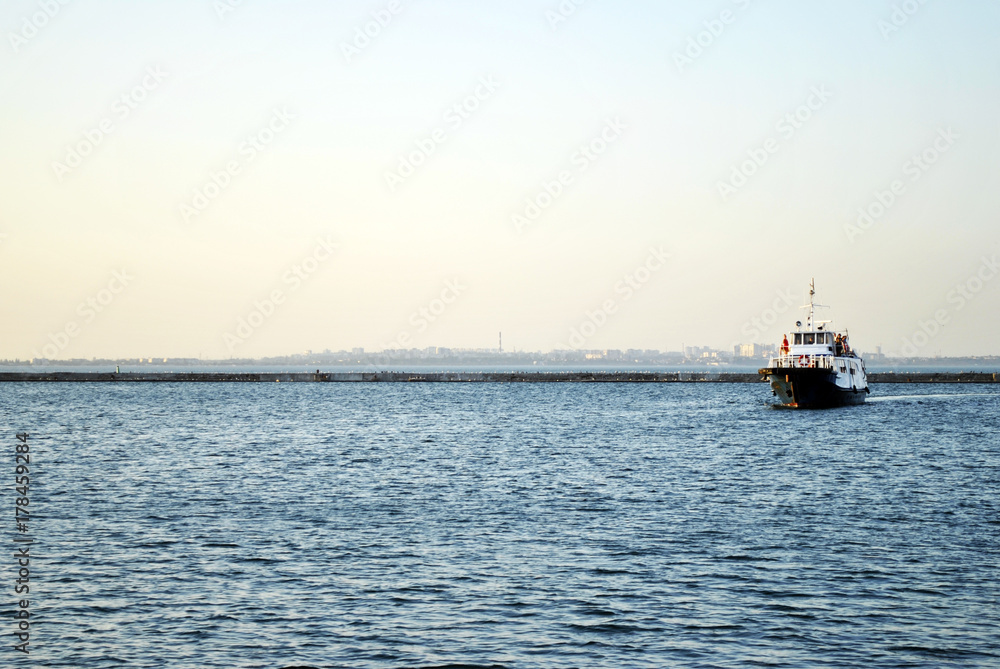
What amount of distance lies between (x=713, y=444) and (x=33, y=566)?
1608 inches

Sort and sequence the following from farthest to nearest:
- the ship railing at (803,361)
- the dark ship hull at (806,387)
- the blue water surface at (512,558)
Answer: the ship railing at (803,361) < the dark ship hull at (806,387) < the blue water surface at (512,558)

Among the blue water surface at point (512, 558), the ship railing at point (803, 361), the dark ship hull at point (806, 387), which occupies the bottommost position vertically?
the blue water surface at point (512, 558)

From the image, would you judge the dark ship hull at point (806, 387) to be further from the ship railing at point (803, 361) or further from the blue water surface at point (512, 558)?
the blue water surface at point (512, 558)

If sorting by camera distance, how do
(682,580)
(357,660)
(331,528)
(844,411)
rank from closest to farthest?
(357,660) < (682,580) < (331,528) < (844,411)

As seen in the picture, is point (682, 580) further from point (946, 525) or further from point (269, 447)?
point (269, 447)

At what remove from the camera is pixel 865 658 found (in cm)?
1574

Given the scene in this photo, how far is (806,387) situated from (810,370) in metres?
2.41

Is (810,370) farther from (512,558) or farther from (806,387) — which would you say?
(512,558)

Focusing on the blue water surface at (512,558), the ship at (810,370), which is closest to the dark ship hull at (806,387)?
the ship at (810,370)

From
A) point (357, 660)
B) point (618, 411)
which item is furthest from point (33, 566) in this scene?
point (618, 411)

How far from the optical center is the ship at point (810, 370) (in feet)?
279

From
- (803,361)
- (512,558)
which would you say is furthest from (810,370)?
(512,558)

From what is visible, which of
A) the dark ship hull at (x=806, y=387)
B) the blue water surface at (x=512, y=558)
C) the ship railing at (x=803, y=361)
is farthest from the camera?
the ship railing at (x=803, y=361)

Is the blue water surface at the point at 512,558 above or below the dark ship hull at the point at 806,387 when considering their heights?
below
